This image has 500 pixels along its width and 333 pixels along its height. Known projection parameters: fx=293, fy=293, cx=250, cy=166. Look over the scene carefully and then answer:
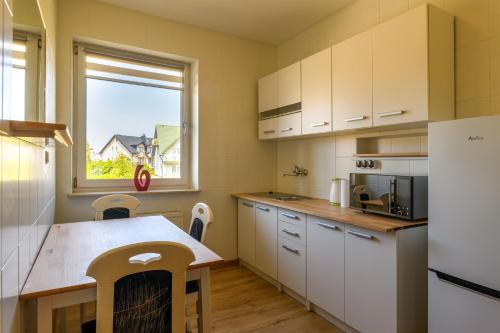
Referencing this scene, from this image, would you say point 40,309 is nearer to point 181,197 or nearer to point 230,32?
point 181,197

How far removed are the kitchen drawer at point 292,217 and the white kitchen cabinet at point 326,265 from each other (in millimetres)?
73

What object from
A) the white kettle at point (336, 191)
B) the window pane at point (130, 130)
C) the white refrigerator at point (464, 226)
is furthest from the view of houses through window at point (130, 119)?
the white refrigerator at point (464, 226)

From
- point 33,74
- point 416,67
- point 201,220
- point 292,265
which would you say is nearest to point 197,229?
point 201,220

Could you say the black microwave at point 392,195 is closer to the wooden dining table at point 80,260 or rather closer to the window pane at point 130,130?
the wooden dining table at point 80,260

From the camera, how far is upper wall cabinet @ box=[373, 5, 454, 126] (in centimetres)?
186

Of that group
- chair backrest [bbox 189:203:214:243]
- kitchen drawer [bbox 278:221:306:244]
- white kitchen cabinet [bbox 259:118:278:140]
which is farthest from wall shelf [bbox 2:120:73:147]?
white kitchen cabinet [bbox 259:118:278:140]

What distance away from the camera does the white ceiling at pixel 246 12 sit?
279 centimetres

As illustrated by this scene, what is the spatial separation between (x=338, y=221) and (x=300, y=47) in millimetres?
2226

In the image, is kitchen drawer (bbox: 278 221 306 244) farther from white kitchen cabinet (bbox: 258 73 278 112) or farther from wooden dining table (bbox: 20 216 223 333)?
white kitchen cabinet (bbox: 258 73 278 112)

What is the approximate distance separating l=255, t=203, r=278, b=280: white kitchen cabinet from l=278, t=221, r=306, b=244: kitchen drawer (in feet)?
0.28

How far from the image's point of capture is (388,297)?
5.84ft

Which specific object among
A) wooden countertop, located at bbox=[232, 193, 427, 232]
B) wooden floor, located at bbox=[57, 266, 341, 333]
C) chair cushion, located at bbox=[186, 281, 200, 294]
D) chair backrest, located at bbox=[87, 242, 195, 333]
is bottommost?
wooden floor, located at bbox=[57, 266, 341, 333]

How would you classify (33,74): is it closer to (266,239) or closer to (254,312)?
(254,312)

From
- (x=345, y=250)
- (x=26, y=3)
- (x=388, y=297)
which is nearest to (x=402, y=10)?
(x=345, y=250)
